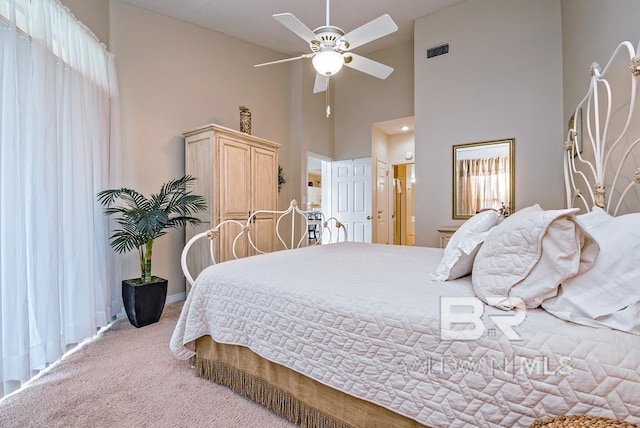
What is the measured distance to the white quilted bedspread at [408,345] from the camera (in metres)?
0.83

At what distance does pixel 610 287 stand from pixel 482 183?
2929mm

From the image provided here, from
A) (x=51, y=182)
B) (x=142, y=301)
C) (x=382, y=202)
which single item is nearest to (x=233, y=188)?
(x=142, y=301)

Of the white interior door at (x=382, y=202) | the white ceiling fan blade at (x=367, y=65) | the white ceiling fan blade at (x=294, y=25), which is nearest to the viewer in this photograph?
the white ceiling fan blade at (x=294, y=25)

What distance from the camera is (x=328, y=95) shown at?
5.48 meters

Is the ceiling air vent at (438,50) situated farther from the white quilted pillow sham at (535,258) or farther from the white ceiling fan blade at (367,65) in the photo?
the white quilted pillow sham at (535,258)

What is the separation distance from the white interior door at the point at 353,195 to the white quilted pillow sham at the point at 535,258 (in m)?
4.44

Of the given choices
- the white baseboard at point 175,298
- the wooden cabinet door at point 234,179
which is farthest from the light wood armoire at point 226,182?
the white baseboard at point 175,298

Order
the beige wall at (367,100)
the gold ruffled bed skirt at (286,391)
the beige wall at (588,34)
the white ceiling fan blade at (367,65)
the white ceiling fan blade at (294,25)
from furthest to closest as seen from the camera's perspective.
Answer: the beige wall at (367,100) → the white ceiling fan blade at (367,65) → the white ceiling fan blade at (294,25) → the beige wall at (588,34) → the gold ruffled bed skirt at (286,391)

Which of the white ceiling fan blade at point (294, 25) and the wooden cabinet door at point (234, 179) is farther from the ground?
the white ceiling fan blade at point (294, 25)

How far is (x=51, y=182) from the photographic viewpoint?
2.08 m

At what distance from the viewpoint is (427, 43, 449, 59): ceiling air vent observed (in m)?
3.81

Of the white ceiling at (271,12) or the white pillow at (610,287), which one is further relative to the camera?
the white ceiling at (271,12)

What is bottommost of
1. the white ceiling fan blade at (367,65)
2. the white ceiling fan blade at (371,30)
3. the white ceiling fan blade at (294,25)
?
the white ceiling fan blade at (367,65)

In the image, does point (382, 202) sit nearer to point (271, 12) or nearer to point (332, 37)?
point (271, 12)
